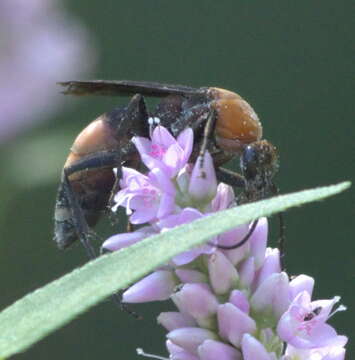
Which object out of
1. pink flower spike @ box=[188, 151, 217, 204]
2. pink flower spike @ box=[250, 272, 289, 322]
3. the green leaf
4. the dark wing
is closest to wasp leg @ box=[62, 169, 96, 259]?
the dark wing

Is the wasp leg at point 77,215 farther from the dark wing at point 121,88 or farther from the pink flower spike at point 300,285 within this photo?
the pink flower spike at point 300,285

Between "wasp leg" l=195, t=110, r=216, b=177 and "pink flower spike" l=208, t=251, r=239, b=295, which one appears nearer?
"pink flower spike" l=208, t=251, r=239, b=295

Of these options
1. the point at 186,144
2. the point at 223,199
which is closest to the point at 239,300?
the point at 223,199

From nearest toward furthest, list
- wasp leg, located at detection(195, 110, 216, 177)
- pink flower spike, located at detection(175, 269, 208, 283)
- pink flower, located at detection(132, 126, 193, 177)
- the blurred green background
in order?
pink flower spike, located at detection(175, 269, 208, 283) < pink flower, located at detection(132, 126, 193, 177) < wasp leg, located at detection(195, 110, 216, 177) < the blurred green background

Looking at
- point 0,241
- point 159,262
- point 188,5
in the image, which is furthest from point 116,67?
point 159,262

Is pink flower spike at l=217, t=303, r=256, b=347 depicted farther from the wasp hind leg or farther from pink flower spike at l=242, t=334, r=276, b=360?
the wasp hind leg

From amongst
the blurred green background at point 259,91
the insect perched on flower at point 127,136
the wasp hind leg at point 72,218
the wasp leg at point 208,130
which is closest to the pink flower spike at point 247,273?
the wasp leg at point 208,130

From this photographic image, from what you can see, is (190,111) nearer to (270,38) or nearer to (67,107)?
(67,107)
